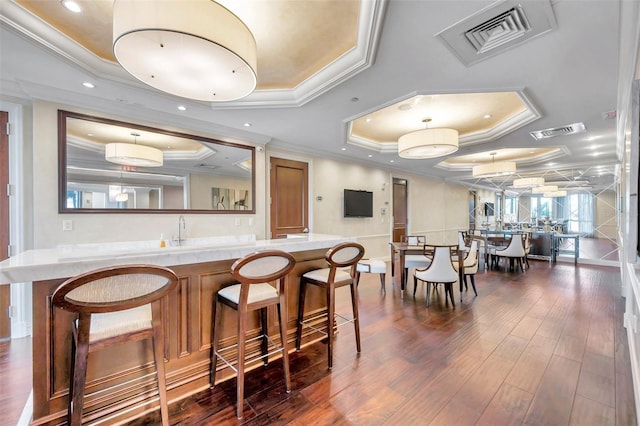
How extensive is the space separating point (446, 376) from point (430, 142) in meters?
2.71

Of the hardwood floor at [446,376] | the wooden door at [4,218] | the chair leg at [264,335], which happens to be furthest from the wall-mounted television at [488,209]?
the wooden door at [4,218]

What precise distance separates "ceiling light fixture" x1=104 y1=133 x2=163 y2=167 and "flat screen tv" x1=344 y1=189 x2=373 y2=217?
3.78 metres

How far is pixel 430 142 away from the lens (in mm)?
3576

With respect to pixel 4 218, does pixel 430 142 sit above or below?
above

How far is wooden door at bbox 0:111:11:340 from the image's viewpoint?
277 centimetres

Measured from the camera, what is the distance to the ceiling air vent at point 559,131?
3.90 m

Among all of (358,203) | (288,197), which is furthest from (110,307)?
(358,203)

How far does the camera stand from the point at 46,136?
9.21ft

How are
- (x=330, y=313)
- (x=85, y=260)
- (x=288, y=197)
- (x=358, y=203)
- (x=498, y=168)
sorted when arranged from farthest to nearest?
1. (x=358, y=203)
2. (x=498, y=168)
3. (x=288, y=197)
4. (x=330, y=313)
5. (x=85, y=260)

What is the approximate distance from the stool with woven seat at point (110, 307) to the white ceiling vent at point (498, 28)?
2413mm

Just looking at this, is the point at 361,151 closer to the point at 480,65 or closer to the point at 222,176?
the point at 222,176

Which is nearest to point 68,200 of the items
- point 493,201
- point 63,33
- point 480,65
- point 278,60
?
point 63,33

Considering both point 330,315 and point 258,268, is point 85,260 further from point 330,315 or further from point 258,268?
point 330,315

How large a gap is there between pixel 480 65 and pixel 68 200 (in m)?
4.31
